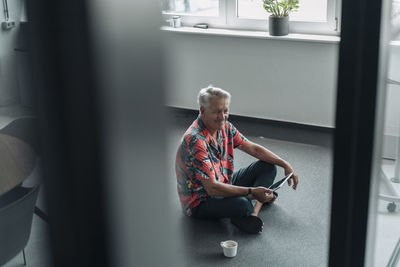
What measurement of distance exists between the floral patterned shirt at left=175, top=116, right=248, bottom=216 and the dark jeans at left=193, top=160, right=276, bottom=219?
0.14 feet

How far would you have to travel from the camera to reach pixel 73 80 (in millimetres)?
205

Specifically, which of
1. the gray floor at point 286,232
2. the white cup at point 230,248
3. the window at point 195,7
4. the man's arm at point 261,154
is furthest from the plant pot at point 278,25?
the white cup at point 230,248

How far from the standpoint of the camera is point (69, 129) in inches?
8.4

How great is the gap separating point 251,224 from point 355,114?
225 cm

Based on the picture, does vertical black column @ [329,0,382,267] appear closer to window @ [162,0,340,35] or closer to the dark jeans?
the dark jeans

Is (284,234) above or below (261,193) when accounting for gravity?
below

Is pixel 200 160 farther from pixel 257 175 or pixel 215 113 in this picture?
pixel 257 175

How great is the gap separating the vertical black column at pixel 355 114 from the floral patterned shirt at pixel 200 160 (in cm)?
202

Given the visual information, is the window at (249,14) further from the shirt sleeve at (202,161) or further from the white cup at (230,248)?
the white cup at (230,248)

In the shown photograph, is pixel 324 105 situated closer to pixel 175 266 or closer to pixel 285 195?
pixel 285 195

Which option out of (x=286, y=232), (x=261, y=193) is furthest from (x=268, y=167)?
(x=286, y=232)

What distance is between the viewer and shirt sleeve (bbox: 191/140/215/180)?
2.50 metres

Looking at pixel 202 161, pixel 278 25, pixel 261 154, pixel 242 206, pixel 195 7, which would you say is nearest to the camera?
pixel 202 161

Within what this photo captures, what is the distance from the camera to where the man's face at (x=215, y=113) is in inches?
98.0
